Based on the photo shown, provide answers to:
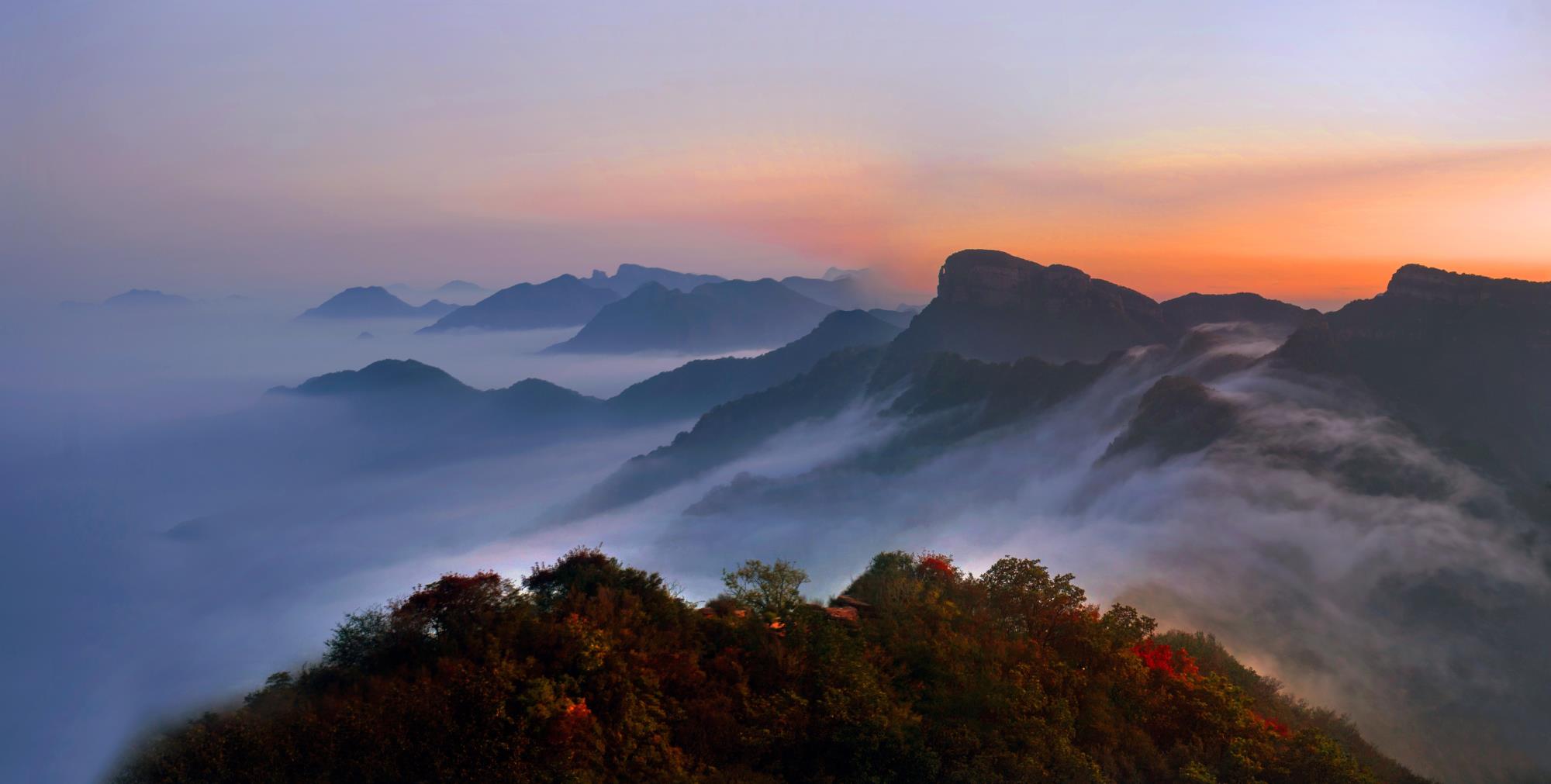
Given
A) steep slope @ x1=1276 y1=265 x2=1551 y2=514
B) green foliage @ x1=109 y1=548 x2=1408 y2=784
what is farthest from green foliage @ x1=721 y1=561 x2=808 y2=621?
steep slope @ x1=1276 y1=265 x2=1551 y2=514

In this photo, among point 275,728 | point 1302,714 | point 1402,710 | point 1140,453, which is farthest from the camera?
point 1140,453

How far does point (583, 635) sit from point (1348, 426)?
447 feet

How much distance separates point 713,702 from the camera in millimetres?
20156

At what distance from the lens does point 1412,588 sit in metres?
88.1

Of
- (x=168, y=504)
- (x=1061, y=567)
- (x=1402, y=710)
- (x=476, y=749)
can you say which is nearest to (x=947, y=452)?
(x=1061, y=567)

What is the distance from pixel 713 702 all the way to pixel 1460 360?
150932 mm

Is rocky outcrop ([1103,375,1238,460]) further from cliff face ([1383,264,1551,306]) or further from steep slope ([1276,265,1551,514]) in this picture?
cliff face ([1383,264,1551,306])

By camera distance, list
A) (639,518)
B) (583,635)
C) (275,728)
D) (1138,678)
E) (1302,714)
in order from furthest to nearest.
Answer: (639,518) < (1302,714) < (1138,678) < (583,635) < (275,728)

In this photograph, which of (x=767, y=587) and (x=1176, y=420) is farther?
(x=1176, y=420)

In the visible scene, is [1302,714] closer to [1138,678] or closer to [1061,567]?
[1138,678]

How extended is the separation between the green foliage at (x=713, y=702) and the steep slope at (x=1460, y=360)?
112 m

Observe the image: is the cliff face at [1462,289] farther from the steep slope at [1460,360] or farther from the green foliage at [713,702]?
the green foliage at [713,702]

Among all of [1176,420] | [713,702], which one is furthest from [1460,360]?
[713,702]

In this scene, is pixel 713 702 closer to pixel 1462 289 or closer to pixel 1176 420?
pixel 1176 420
